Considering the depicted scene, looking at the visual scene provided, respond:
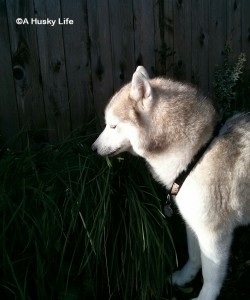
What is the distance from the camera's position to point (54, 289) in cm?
230

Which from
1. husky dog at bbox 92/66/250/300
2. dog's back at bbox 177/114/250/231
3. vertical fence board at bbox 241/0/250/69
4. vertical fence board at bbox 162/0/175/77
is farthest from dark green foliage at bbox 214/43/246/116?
dog's back at bbox 177/114/250/231

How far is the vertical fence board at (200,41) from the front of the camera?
151 inches

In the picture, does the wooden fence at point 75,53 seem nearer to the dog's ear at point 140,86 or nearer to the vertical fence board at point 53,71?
the vertical fence board at point 53,71

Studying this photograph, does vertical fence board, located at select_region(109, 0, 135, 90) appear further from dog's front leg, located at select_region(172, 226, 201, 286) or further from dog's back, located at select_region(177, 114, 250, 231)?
dog's front leg, located at select_region(172, 226, 201, 286)

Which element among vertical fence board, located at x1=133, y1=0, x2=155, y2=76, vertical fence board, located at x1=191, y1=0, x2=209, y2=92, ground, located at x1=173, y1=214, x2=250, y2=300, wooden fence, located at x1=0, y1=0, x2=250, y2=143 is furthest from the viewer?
vertical fence board, located at x1=191, y1=0, x2=209, y2=92

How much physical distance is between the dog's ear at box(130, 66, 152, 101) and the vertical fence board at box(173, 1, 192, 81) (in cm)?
161

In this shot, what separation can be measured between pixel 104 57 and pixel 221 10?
5.78ft

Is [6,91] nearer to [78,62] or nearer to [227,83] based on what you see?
[78,62]

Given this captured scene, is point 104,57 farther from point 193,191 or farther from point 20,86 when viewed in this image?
point 193,191

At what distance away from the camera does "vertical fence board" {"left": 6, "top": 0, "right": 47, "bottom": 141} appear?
107 inches

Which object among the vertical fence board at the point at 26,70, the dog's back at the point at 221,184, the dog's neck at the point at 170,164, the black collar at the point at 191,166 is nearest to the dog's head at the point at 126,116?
the dog's neck at the point at 170,164

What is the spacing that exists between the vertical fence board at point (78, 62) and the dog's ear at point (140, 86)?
2.85ft

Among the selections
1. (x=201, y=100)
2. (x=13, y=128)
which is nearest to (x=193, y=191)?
(x=201, y=100)

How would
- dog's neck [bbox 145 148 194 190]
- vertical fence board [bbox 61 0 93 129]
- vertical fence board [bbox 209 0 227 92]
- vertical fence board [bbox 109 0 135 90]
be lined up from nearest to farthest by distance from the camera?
1. dog's neck [bbox 145 148 194 190]
2. vertical fence board [bbox 61 0 93 129]
3. vertical fence board [bbox 109 0 135 90]
4. vertical fence board [bbox 209 0 227 92]
